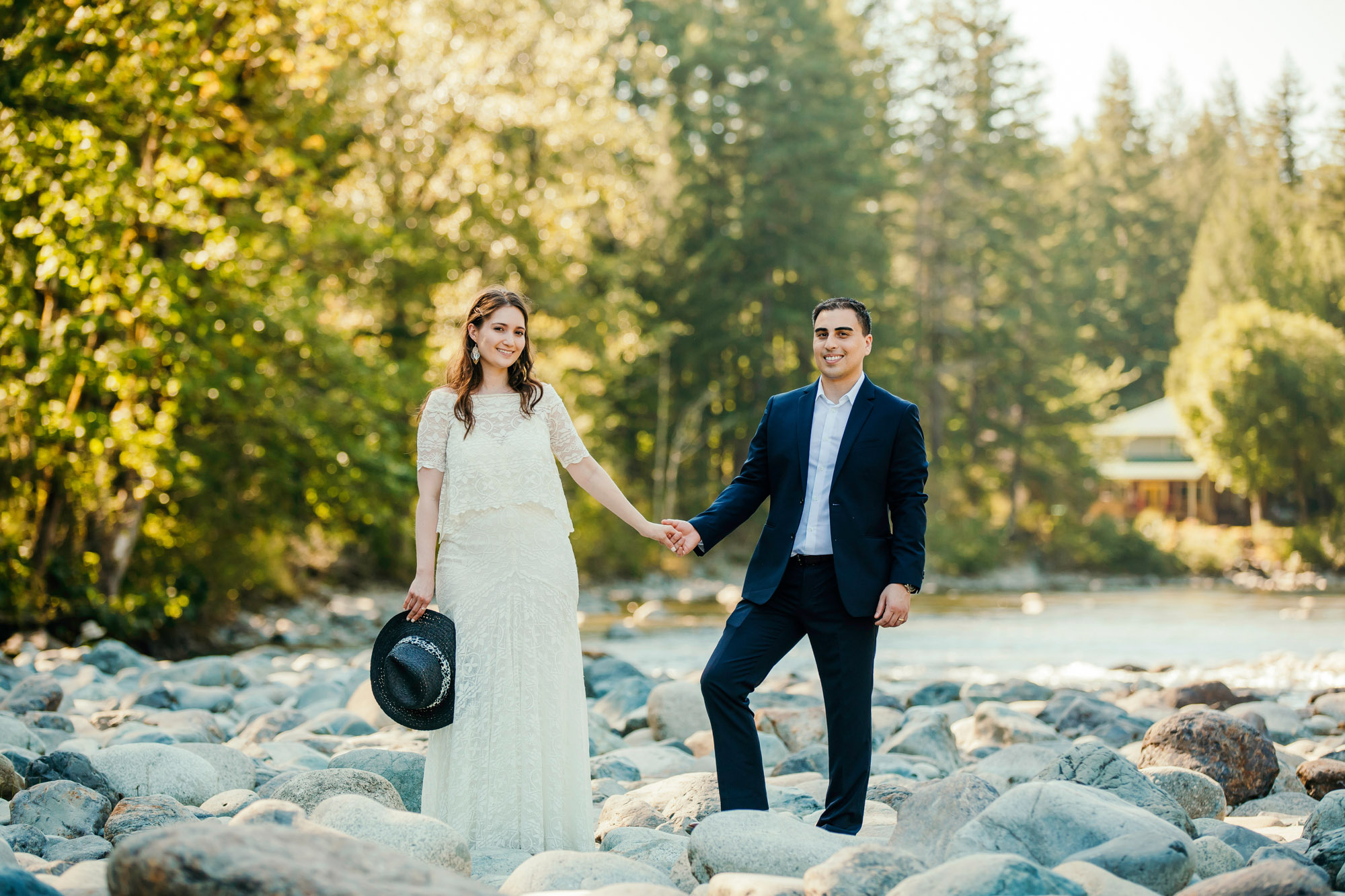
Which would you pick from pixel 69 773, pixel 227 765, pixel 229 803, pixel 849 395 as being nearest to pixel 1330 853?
pixel 849 395

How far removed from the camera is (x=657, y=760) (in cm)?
651

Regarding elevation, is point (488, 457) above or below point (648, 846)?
above

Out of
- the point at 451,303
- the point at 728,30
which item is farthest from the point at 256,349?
the point at 728,30

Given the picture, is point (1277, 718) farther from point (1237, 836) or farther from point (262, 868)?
point (262, 868)

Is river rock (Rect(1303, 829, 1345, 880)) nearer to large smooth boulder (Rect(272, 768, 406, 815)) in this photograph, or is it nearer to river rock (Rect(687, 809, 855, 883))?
river rock (Rect(687, 809, 855, 883))

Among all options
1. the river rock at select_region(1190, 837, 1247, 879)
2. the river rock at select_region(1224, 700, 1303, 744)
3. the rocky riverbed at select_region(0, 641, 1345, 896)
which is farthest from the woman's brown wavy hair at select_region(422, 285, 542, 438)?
the river rock at select_region(1224, 700, 1303, 744)

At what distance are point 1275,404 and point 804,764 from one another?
120 feet

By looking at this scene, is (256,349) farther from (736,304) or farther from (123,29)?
(736,304)

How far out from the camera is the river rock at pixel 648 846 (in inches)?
164

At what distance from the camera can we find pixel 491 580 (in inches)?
173

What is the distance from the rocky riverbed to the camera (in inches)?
122

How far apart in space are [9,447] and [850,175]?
2542cm

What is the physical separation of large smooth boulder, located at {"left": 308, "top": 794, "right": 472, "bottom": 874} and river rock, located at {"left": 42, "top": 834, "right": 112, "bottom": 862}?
0.78m

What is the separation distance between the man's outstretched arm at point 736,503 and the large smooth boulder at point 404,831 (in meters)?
1.39
